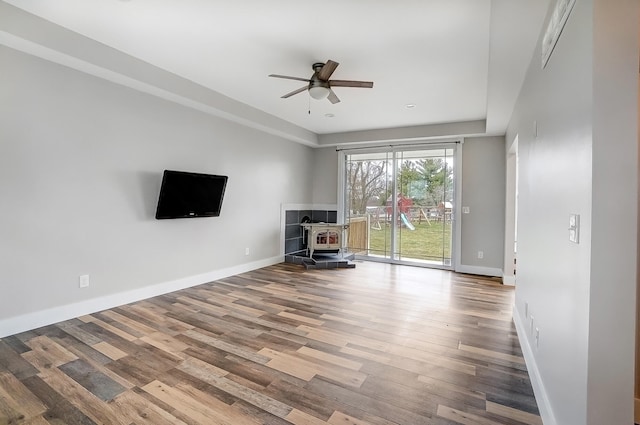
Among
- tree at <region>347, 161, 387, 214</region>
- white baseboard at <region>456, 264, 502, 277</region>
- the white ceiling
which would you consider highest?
the white ceiling

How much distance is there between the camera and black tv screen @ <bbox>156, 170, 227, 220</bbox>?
12.5 ft

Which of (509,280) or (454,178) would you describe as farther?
(454,178)

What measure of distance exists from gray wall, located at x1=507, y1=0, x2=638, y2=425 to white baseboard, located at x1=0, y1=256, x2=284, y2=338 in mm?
3997

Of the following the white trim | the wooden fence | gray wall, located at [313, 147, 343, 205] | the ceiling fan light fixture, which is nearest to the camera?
the ceiling fan light fixture

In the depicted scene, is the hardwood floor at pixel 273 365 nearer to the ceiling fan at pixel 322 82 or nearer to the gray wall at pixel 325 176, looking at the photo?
the ceiling fan at pixel 322 82

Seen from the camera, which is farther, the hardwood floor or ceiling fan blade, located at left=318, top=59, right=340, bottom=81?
ceiling fan blade, located at left=318, top=59, right=340, bottom=81

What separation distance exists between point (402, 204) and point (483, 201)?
143 centimetres

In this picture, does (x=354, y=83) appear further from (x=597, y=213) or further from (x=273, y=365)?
(x=273, y=365)

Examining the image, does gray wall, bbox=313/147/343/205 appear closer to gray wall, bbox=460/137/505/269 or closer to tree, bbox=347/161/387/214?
tree, bbox=347/161/387/214

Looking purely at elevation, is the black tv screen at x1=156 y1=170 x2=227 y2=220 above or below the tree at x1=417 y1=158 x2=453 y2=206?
below

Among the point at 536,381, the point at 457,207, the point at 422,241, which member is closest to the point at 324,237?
the point at 422,241

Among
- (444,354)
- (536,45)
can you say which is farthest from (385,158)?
(444,354)

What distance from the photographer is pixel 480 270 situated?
18.0ft

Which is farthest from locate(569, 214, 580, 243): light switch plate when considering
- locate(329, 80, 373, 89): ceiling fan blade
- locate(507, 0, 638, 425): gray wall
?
locate(329, 80, 373, 89): ceiling fan blade
